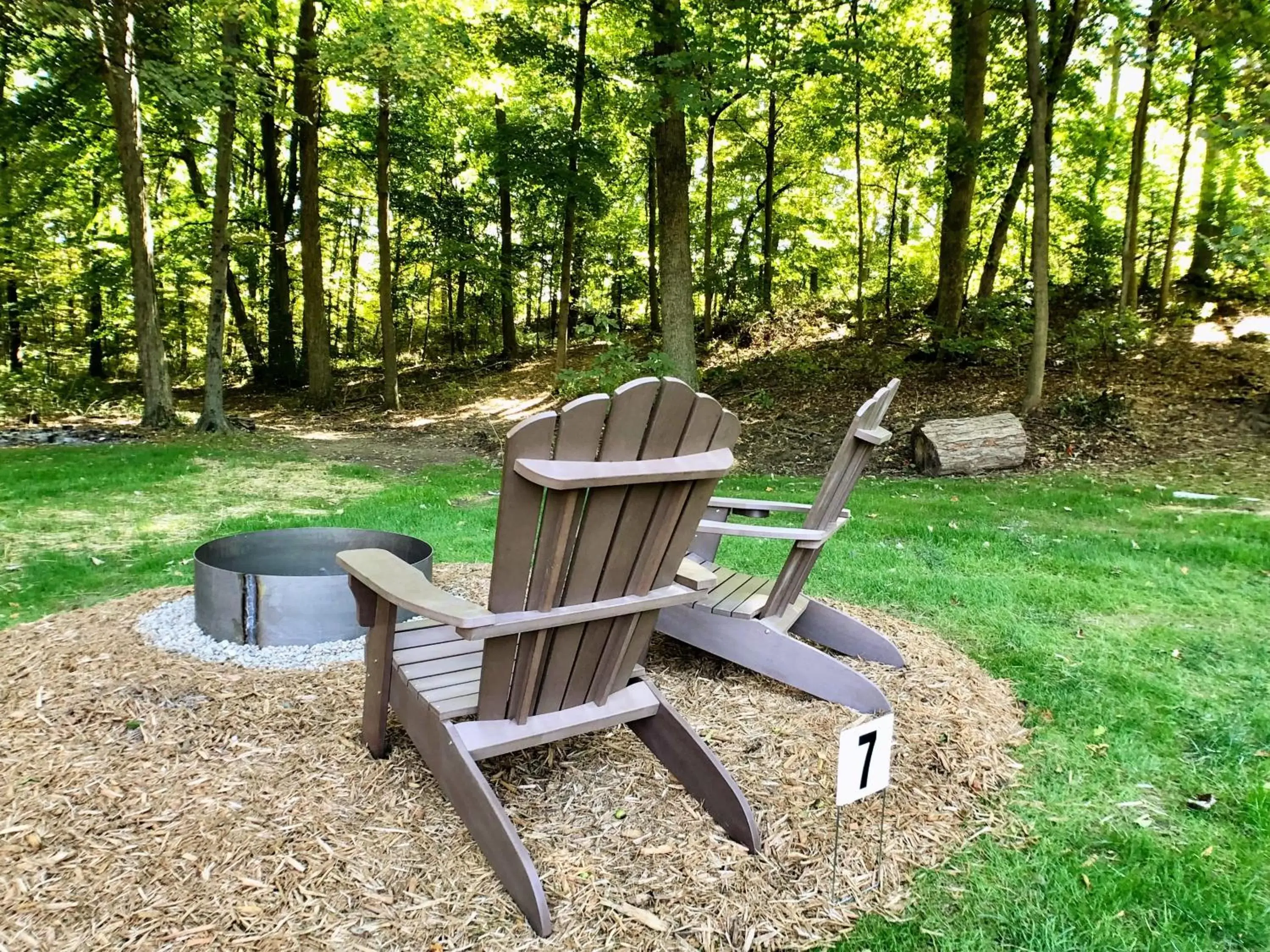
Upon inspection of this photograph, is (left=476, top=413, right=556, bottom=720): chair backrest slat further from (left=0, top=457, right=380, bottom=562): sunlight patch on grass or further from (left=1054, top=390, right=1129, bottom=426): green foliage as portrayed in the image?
(left=1054, top=390, right=1129, bottom=426): green foliage

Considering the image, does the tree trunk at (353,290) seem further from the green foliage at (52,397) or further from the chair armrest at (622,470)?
the chair armrest at (622,470)

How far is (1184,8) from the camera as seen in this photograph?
4.56 meters

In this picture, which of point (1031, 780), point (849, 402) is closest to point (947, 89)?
point (849, 402)

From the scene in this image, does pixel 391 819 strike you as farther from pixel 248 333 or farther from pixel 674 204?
pixel 248 333

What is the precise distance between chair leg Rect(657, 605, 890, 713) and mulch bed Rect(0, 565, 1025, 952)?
77 mm

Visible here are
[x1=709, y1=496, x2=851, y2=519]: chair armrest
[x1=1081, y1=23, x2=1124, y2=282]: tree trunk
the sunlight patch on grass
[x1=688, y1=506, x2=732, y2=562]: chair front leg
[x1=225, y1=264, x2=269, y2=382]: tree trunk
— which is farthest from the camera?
[x1=225, y1=264, x2=269, y2=382]: tree trunk

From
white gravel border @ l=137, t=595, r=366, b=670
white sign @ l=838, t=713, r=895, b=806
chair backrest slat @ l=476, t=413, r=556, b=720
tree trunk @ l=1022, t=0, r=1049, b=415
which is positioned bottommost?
white gravel border @ l=137, t=595, r=366, b=670

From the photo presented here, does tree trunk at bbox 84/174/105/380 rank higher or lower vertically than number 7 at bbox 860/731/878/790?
higher

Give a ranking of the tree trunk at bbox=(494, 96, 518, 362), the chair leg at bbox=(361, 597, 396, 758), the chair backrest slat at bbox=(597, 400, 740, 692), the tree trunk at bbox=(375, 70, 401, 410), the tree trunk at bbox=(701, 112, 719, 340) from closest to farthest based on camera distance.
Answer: the chair backrest slat at bbox=(597, 400, 740, 692)
the chair leg at bbox=(361, 597, 396, 758)
the tree trunk at bbox=(375, 70, 401, 410)
the tree trunk at bbox=(494, 96, 518, 362)
the tree trunk at bbox=(701, 112, 719, 340)

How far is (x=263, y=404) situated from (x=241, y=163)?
6.81 m

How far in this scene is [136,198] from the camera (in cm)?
892

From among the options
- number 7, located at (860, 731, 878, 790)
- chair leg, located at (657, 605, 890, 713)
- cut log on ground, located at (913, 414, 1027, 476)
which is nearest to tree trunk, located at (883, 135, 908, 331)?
cut log on ground, located at (913, 414, 1027, 476)

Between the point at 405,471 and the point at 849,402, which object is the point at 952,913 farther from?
the point at 849,402

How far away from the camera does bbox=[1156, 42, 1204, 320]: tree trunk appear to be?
343 inches
